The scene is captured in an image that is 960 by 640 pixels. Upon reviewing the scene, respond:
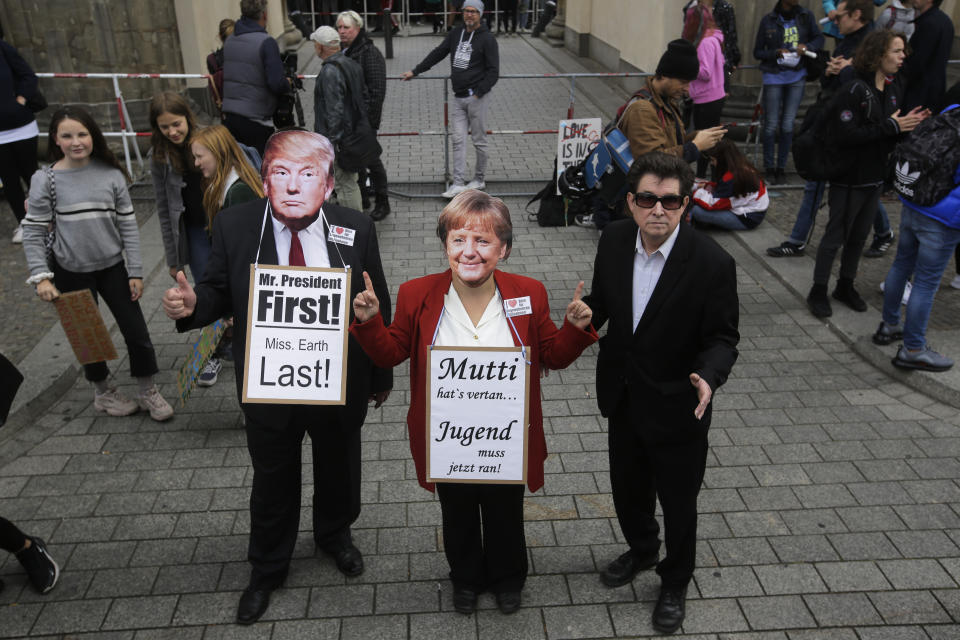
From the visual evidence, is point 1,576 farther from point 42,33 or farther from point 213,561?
point 42,33

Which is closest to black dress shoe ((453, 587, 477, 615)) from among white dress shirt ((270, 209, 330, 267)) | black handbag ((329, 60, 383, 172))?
white dress shirt ((270, 209, 330, 267))

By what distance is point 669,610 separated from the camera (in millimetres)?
3521

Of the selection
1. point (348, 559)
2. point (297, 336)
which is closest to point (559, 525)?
point (348, 559)

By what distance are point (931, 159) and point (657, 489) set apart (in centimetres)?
319

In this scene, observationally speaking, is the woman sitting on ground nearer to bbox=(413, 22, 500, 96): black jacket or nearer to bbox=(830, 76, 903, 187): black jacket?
bbox=(830, 76, 903, 187): black jacket

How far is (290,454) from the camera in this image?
11.5 ft

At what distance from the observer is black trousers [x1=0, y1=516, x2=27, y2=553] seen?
3.58 metres

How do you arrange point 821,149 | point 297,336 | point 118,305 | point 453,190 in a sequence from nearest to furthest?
point 297,336 → point 118,305 → point 821,149 → point 453,190

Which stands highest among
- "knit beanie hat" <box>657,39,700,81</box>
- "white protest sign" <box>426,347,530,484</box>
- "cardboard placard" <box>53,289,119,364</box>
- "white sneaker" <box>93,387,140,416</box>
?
"knit beanie hat" <box>657,39,700,81</box>

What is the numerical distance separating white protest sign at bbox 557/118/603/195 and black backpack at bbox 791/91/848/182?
8.70 feet

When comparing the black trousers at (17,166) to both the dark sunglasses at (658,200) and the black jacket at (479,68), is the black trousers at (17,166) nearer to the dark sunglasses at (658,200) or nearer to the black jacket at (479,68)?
the black jacket at (479,68)

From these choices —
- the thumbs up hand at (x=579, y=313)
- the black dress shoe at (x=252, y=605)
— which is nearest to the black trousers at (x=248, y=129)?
the black dress shoe at (x=252, y=605)

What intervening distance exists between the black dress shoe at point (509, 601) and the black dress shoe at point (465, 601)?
123 millimetres

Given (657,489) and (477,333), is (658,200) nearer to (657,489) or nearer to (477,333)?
(477,333)
